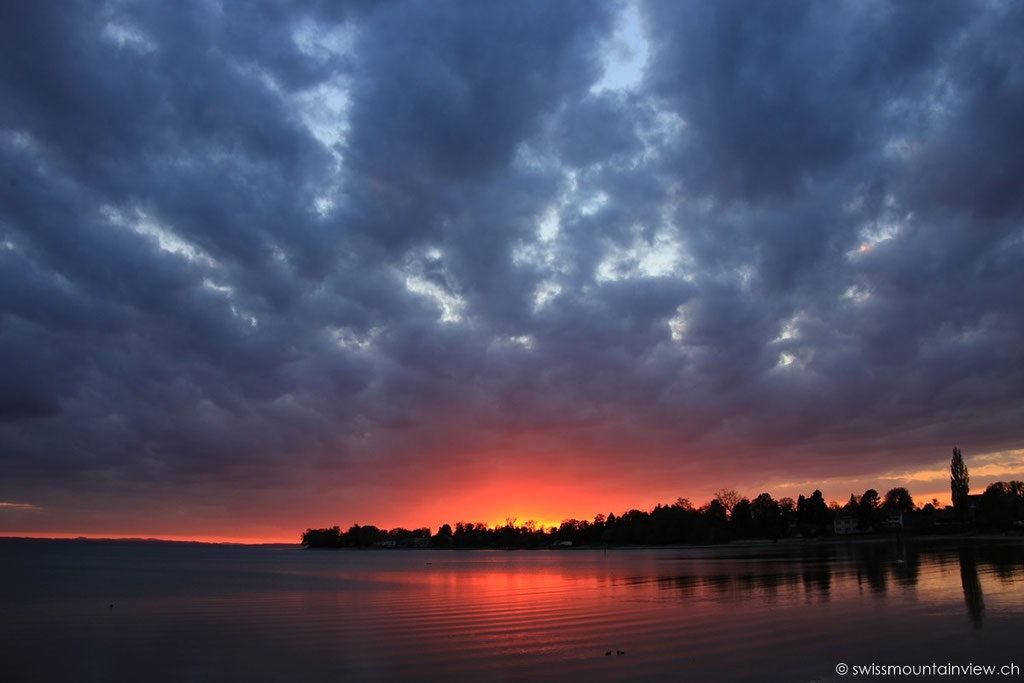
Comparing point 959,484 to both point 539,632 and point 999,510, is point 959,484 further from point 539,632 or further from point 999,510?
point 539,632

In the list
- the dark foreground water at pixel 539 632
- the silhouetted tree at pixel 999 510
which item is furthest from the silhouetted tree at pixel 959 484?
the dark foreground water at pixel 539 632

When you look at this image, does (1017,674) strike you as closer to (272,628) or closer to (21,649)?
(272,628)

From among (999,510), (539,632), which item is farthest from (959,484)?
(539,632)

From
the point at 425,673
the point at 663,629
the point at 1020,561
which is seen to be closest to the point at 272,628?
the point at 425,673

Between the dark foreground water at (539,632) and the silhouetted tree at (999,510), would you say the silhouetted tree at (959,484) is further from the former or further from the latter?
the dark foreground water at (539,632)

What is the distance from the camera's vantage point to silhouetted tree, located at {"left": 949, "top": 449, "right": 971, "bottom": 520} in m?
167

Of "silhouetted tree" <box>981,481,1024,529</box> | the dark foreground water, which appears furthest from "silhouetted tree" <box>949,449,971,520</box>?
the dark foreground water

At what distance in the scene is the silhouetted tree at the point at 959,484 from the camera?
6586 inches

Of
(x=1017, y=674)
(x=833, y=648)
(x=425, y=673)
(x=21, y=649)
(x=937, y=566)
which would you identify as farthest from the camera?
(x=937, y=566)

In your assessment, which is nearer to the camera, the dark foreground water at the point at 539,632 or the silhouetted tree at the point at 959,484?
the dark foreground water at the point at 539,632

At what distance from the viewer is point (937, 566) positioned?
55.4 metres

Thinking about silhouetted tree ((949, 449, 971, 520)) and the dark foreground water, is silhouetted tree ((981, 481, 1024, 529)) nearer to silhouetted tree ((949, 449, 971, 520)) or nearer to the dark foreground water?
silhouetted tree ((949, 449, 971, 520))

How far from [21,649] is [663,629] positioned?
2607cm

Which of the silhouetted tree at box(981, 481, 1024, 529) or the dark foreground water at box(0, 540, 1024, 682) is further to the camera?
the silhouetted tree at box(981, 481, 1024, 529)
